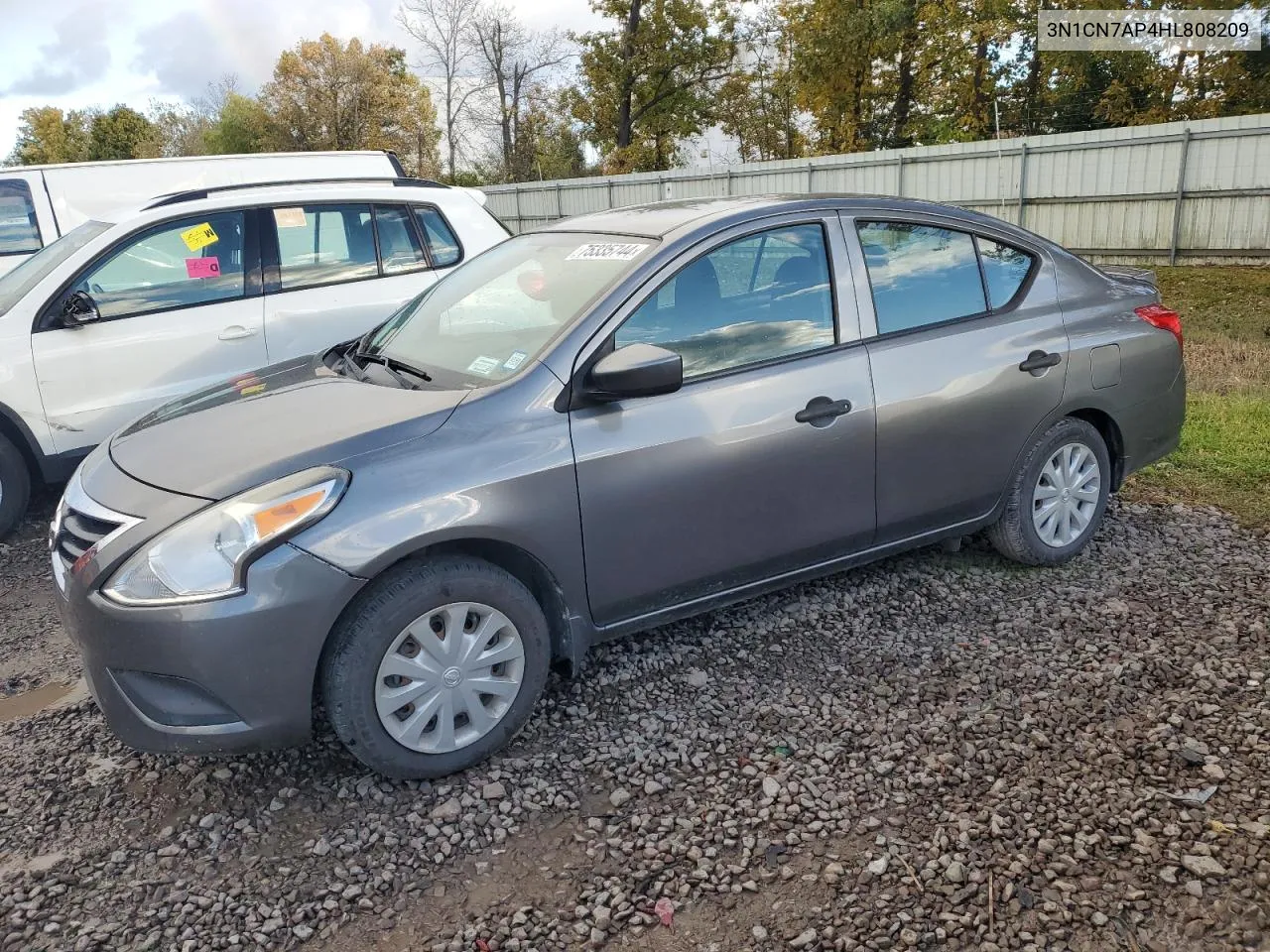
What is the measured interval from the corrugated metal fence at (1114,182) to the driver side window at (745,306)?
1068 cm

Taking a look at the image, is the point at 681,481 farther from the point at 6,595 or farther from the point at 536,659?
the point at 6,595

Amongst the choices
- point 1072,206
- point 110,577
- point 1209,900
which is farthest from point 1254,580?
point 1072,206

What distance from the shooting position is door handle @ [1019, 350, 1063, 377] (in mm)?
4125

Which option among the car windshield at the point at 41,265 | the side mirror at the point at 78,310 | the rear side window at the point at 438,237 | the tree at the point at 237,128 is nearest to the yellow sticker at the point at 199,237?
the car windshield at the point at 41,265

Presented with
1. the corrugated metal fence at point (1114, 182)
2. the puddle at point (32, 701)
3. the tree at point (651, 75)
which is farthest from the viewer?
the tree at point (651, 75)

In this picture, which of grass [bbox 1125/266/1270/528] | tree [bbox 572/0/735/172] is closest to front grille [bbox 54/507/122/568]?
grass [bbox 1125/266/1270/528]

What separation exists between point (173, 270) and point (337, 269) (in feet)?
3.19

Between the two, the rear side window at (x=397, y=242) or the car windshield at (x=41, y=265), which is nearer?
the car windshield at (x=41, y=265)

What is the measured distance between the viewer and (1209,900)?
2473 millimetres

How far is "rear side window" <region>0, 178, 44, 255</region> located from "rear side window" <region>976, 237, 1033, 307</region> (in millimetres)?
9094

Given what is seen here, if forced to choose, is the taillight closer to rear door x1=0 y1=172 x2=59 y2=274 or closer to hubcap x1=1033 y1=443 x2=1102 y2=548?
hubcap x1=1033 y1=443 x2=1102 y2=548

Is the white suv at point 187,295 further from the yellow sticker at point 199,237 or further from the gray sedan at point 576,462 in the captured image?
the gray sedan at point 576,462

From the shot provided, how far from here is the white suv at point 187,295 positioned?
549 centimetres

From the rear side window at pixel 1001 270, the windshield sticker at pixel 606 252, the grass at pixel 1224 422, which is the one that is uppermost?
the windshield sticker at pixel 606 252
